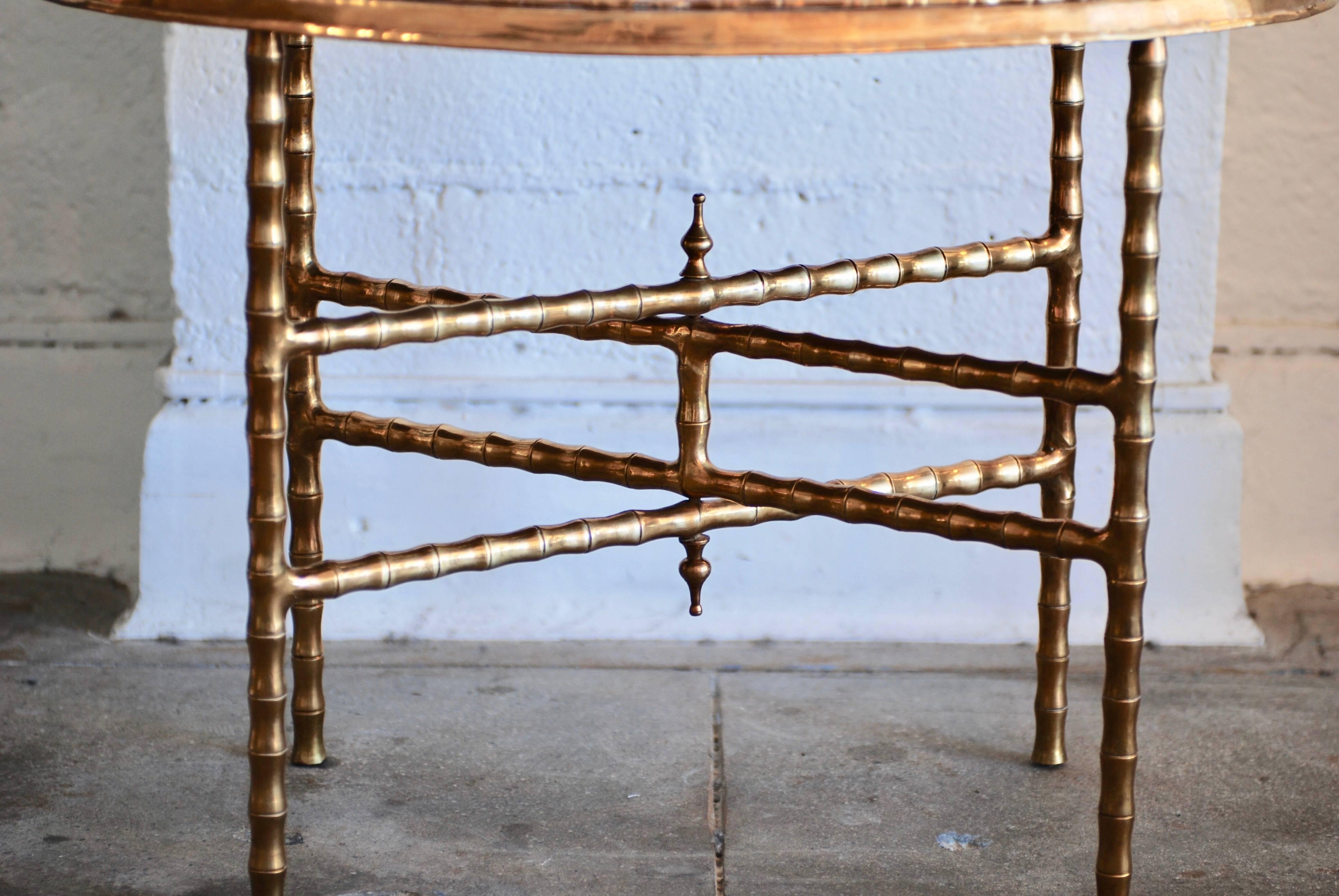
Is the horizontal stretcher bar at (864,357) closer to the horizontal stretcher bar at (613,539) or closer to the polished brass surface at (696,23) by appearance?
the horizontal stretcher bar at (613,539)

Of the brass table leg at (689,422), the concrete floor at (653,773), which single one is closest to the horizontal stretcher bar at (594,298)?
the brass table leg at (689,422)

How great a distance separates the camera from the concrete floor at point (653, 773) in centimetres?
146

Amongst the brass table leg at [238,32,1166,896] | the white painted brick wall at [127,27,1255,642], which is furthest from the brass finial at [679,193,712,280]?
the white painted brick wall at [127,27,1255,642]

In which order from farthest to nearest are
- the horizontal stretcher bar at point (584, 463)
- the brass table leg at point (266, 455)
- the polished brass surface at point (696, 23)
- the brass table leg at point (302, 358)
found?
the brass table leg at point (302, 358) → the horizontal stretcher bar at point (584, 463) → the brass table leg at point (266, 455) → the polished brass surface at point (696, 23)

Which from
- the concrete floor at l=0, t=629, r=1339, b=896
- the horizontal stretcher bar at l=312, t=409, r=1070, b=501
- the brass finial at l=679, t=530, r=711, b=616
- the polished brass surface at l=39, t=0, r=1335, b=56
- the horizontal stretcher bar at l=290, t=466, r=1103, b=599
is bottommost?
the concrete floor at l=0, t=629, r=1339, b=896

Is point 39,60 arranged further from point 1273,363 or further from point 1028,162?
point 1273,363

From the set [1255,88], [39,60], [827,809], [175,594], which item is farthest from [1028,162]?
[39,60]

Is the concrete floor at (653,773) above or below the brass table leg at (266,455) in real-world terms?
below

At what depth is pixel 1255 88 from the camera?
2.39 meters

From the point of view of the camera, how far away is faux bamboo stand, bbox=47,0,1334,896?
1.01 meters

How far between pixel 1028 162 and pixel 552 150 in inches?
28.3

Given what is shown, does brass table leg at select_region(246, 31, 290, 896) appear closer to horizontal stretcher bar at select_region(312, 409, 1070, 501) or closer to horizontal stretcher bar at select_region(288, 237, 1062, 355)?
horizontal stretcher bar at select_region(288, 237, 1062, 355)

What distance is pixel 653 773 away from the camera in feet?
5.63

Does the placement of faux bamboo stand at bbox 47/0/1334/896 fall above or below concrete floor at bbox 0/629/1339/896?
above
